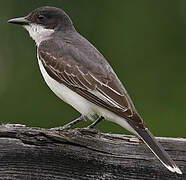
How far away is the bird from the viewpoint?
5688 millimetres

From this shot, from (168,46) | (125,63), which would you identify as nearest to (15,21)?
(125,63)

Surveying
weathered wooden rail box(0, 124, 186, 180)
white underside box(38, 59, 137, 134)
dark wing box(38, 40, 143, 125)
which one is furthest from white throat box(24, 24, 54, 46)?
weathered wooden rail box(0, 124, 186, 180)

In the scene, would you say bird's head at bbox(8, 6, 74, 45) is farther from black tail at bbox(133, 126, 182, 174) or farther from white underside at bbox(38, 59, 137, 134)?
black tail at bbox(133, 126, 182, 174)

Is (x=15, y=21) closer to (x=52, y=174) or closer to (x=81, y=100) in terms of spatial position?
(x=81, y=100)

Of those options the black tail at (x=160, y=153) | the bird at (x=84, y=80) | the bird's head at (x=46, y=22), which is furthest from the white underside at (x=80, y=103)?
the bird's head at (x=46, y=22)

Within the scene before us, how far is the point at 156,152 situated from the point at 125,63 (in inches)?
168

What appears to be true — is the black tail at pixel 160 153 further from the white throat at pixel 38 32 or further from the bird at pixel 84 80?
the white throat at pixel 38 32

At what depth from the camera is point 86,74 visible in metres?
6.30

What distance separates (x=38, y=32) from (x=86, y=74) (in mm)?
1322

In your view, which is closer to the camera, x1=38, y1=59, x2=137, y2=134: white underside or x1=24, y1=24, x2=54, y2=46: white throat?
x1=38, y1=59, x2=137, y2=134: white underside

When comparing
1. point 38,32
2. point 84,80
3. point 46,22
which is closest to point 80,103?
point 84,80

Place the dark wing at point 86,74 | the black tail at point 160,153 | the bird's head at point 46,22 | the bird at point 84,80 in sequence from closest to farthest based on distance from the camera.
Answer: the black tail at point 160,153 → the bird at point 84,80 → the dark wing at point 86,74 → the bird's head at point 46,22

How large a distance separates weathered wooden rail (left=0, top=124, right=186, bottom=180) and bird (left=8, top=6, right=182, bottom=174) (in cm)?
36

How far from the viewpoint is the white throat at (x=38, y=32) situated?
725cm
